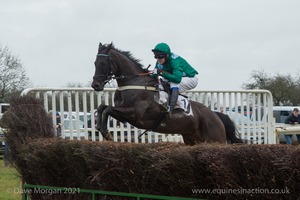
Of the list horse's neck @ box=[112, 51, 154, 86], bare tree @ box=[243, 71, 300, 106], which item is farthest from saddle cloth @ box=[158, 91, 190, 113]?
bare tree @ box=[243, 71, 300, 106]

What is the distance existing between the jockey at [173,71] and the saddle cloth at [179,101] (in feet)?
0.32

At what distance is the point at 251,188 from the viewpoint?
4043 millimetres

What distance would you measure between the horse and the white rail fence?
43 centimetres

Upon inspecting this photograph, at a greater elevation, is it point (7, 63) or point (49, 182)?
point (7, 63)

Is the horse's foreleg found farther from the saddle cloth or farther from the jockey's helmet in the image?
the jockey's helmet

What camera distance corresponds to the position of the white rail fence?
8372 mm

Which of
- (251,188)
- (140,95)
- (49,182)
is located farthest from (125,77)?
(251,188)

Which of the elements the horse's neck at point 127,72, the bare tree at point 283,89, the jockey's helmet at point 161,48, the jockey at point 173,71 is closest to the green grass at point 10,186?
the horse's neck at point 127,72

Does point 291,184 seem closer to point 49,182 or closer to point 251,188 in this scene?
point 251,188

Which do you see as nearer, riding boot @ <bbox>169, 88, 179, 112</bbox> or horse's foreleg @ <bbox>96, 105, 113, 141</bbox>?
horse's foreleg @ <bbox>96, 105, 113, 141</bbox>

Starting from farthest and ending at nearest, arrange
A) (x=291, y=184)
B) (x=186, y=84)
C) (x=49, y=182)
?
(x=186, y=84) < (x=49, y=182) < (x=291, y=184)

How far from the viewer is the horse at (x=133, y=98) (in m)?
8.38

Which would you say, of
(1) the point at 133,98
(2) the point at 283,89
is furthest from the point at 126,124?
(2) the point at 283,89

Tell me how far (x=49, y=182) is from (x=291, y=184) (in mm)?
3196
